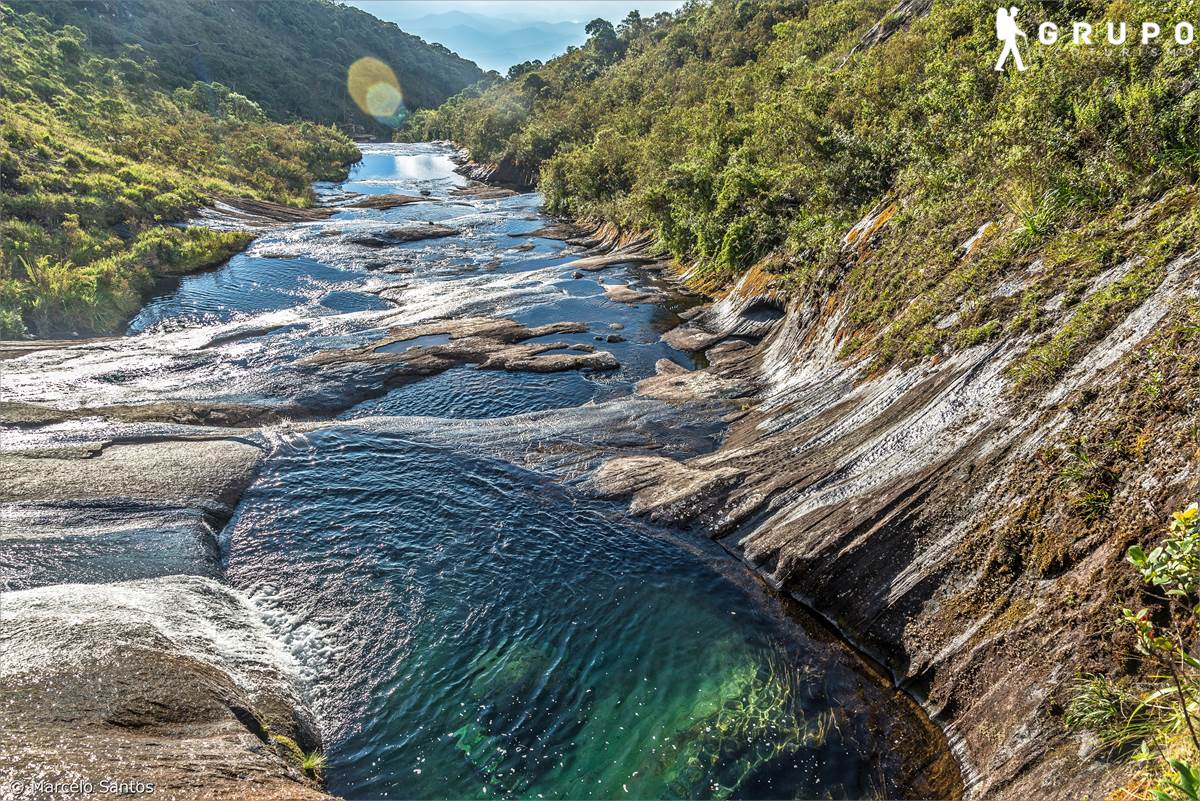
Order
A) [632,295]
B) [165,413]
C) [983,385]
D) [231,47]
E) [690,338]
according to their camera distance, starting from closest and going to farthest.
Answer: [983,385] < [165,413] < [690,338] < [632,295] < [231,47]

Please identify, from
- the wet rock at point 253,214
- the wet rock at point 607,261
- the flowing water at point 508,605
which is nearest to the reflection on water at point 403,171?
the wet rock at point 253,214

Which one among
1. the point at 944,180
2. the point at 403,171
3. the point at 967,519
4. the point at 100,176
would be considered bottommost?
the point at 967,519

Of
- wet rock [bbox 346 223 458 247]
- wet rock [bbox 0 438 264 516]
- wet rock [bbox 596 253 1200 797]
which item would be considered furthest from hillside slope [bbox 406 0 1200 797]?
wet rock [bbox 346 223 458 247]

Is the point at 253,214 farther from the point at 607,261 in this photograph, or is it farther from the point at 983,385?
the point at 983,385

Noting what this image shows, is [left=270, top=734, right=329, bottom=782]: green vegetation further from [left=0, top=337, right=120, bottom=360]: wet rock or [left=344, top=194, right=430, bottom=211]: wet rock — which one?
[left=344, top=194, right=430, bottom=211]: wet rock

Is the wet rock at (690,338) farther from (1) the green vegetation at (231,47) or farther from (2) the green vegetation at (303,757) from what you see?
(1) the green vegetation at (231,47)

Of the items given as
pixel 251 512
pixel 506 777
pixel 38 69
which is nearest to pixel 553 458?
pixel 251 512

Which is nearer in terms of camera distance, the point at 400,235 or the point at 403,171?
the point at 400,235

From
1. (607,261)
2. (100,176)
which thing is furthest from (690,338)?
(100,176)
